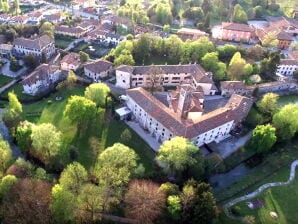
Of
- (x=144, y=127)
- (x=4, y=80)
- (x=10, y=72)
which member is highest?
(x=10, y=72)

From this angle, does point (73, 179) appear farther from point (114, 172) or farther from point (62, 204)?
point (114, 172)

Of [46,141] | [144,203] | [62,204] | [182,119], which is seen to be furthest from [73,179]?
[182,119]

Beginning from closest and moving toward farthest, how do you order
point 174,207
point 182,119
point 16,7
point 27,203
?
point 27,203 → point 174,207 → point 182,119 → point 16,7

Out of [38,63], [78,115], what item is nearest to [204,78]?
[78,115]

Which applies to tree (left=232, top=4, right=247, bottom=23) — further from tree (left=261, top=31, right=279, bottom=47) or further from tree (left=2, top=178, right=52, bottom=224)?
tree (left=2, top=178, right=52, bottom=224)

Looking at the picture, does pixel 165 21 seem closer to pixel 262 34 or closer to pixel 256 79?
pixel 262 34

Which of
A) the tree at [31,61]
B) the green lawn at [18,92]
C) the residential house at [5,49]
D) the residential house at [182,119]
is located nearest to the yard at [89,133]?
the green lawn at [18,92]

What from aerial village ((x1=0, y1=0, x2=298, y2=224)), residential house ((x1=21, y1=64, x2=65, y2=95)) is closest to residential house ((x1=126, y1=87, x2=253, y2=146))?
aerial village ((x1=0, y1=0, x2=298, y2=224))

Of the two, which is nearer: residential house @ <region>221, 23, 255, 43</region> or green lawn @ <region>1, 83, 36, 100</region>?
green lawn @ <region>1, 83, 36, 100</region>
